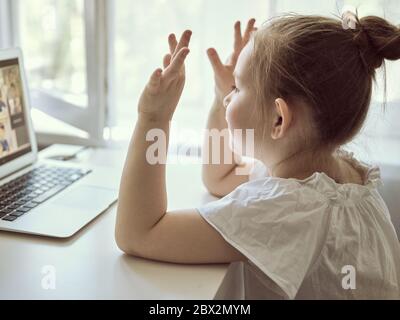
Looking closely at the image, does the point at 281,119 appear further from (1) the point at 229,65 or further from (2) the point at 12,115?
(2) the point at 12,115

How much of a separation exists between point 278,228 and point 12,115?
0.70 metres

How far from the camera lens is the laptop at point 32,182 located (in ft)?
3.10

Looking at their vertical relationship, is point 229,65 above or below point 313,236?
above

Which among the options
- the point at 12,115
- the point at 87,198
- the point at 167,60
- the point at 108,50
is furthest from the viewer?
the point at 108,50

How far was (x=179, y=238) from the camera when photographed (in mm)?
813

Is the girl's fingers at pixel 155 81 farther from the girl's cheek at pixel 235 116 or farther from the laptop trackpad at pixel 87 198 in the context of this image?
the laptop trackpad at pixel 87 198

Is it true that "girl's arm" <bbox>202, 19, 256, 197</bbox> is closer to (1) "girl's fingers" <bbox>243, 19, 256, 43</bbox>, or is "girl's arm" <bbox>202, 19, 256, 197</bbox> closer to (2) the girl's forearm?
(1) "girl's fingers" <bbox>243, 19, 256, 43</bbox>

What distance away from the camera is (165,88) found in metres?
0.85

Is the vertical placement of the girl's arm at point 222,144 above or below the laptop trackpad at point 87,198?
above

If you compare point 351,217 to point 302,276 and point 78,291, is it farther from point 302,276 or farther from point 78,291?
point 78,291

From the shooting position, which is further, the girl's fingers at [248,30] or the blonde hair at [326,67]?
the girl's fingers at [248,30]

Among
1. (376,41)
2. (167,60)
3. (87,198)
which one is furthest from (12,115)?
(376,41)

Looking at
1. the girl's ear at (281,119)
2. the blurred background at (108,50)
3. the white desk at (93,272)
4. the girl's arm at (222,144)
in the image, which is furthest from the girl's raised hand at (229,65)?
the white desk at (93,272)
